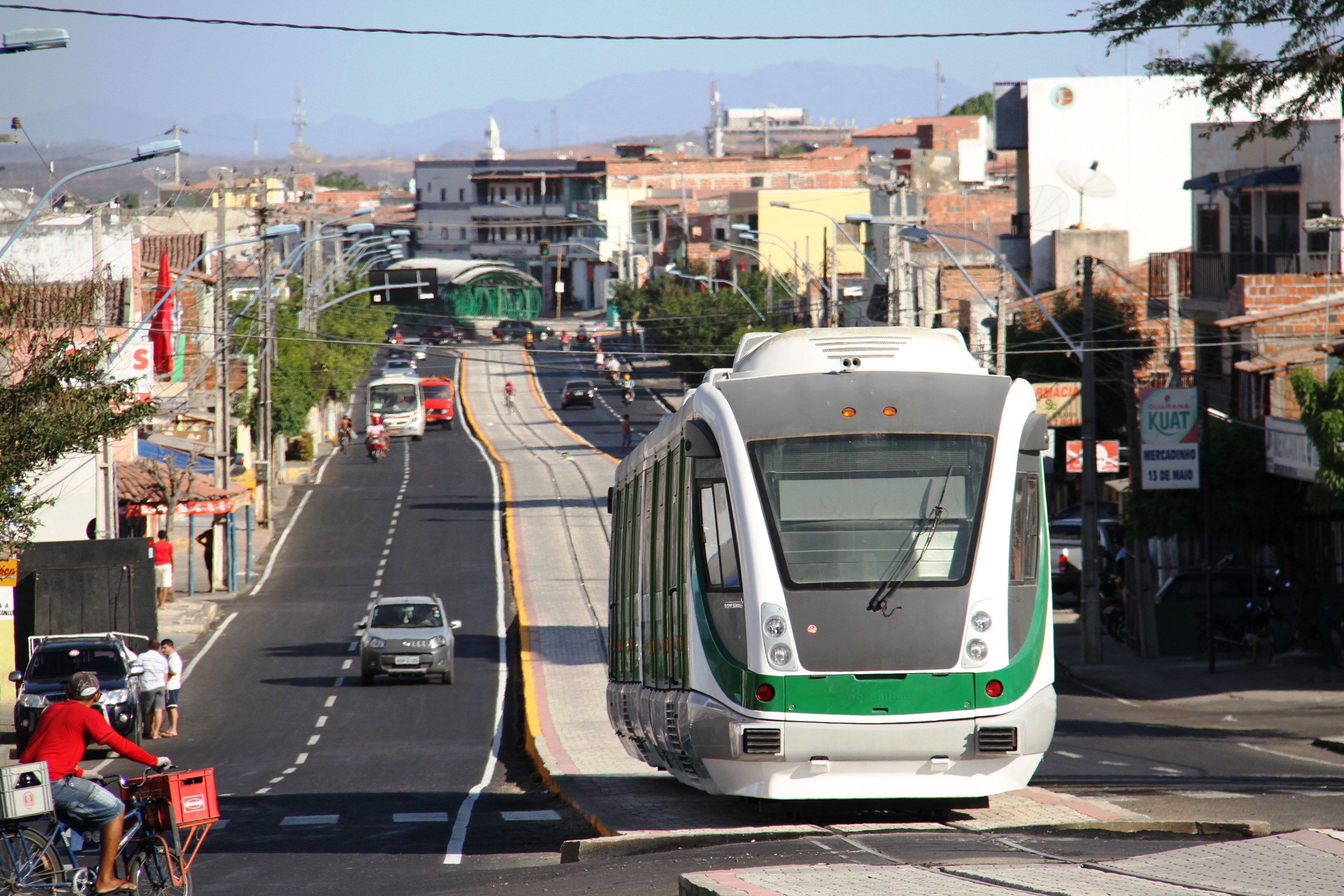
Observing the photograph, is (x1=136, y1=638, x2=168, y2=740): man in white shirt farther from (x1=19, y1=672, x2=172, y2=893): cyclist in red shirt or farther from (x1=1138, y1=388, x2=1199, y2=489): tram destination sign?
(x1=1138, y1=388, x2=1199, y2=489): tram destination sign

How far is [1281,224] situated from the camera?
3966cm

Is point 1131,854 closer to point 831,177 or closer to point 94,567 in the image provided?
point 94,567

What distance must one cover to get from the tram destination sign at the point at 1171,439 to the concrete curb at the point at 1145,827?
19508 mm

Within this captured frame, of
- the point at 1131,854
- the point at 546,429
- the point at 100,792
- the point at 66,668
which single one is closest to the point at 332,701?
the point at 66,668

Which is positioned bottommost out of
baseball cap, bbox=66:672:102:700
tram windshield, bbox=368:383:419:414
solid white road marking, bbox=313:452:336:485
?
solid white road marking, bbox=313:452:336:485

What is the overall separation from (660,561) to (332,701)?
695 inches

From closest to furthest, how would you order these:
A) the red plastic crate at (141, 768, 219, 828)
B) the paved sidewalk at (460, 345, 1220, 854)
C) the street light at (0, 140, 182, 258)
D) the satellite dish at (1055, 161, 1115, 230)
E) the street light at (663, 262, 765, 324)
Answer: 1. the red plastic crate at (141, 768, 219, 828)
2. the paved sidewalk at (460, 345, 1220, 854)
3. the street light at (0, 140, 182, 258)
4. the satellite dish at (1055, 161, 1115, 230)
5. the street light at (663, 262, 765, 324)

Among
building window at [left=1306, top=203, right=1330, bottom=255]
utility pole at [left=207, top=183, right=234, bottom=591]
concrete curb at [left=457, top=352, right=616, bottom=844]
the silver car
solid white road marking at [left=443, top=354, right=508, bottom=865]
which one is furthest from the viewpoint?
utility pole at [left=207, top=183, right=234, bottom=591]

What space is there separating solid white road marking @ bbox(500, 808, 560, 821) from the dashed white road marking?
1.71 metres

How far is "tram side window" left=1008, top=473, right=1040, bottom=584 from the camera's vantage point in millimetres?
11109

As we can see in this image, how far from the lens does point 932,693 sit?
10781 millimetres

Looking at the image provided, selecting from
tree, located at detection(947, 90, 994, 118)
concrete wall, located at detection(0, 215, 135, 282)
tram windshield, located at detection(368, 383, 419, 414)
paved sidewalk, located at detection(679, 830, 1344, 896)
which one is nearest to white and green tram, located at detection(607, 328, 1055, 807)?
paved sidewalk, located at detection(679, 830, 1344, 896)

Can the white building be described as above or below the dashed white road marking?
above

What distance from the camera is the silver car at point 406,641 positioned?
30.9 meters
